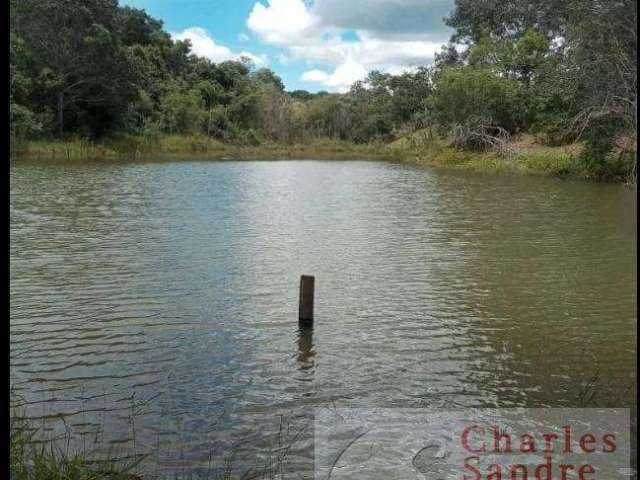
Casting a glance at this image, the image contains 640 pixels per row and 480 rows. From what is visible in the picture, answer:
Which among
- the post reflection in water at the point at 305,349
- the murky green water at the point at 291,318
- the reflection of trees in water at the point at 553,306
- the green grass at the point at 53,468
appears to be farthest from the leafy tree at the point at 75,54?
the green grass at the point at 53,468

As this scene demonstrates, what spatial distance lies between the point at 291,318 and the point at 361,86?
221ft

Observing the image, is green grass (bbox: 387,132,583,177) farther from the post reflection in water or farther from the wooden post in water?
the post reflection in water

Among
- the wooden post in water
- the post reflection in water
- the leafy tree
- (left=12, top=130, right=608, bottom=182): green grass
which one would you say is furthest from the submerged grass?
the leafy tree

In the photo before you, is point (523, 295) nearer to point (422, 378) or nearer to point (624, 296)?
point (624, 296)

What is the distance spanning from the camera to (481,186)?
27281mm

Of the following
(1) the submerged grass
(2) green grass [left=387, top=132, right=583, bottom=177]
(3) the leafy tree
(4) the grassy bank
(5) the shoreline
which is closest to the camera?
(1) the submerged grass

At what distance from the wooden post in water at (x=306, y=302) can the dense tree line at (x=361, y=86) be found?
15.9 metres

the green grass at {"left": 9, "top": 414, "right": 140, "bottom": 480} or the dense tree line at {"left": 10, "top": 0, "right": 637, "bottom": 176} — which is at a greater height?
the dense tree line at {"left": 10, "top": 0, "right": 637, "bottom": 176}

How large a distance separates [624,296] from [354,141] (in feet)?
196

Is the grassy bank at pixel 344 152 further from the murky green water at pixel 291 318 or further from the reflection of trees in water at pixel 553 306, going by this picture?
the reflection of trees in water at pixel 553 306

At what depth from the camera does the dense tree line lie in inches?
916

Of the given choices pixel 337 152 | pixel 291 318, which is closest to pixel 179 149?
pixel 337 152

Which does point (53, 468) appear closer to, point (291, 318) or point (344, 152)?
point (291, 318)

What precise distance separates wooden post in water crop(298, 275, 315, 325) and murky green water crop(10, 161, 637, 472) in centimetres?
18
